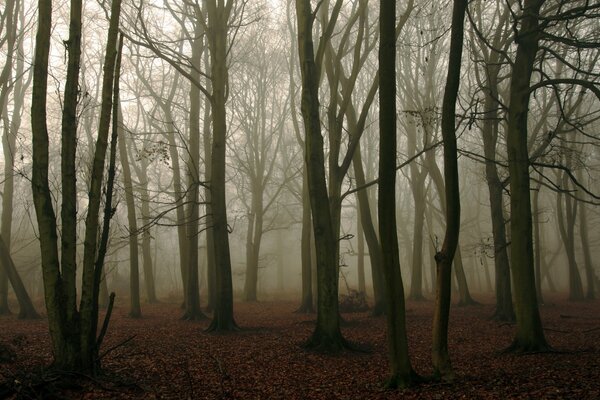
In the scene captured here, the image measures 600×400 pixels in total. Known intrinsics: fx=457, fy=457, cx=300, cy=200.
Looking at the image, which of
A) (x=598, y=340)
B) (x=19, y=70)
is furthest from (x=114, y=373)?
→ (x=19, y=70)

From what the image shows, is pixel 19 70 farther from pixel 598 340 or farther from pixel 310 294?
pixel 598 340

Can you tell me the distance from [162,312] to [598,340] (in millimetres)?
13340

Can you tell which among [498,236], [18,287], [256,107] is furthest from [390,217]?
[256,107]

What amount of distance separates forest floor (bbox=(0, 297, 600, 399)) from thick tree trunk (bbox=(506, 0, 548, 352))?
1.48ft

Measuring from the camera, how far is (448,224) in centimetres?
591

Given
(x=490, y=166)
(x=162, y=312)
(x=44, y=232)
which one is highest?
(x=490, y=166)

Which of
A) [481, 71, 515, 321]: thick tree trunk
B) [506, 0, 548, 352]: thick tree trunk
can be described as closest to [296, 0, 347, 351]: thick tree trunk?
[506, 0, 548, 352]: thick tree trunk

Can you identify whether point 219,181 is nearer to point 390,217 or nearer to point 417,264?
point 390,217

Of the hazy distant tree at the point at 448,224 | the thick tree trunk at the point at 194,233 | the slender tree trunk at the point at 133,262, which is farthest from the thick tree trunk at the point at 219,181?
the hazy distant tree at the point at 448,224

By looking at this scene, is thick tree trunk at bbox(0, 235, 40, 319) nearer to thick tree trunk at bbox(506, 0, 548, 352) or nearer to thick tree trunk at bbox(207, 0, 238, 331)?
thick tree trunk at bbox(207, 0, 238, 331)

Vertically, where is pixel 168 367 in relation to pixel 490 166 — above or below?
below

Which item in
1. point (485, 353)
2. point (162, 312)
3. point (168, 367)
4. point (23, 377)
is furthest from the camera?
point (162, 312)

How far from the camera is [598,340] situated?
8.80 meters

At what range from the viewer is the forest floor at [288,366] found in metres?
5.48
